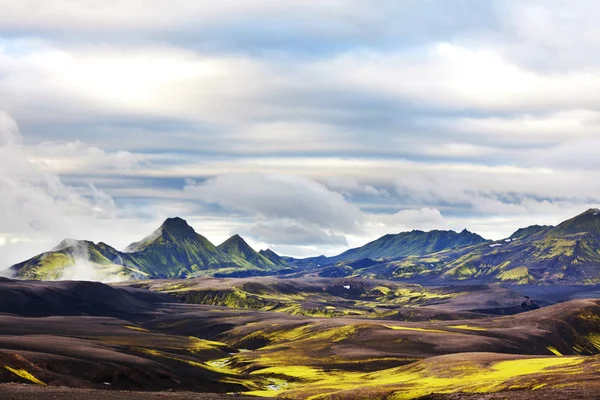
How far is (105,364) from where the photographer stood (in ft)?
589

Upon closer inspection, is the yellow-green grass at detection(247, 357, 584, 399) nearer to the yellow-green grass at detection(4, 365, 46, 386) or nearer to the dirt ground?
the dirt ground

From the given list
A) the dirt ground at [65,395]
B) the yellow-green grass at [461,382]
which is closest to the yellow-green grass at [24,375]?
the dirt ground at [65,395]

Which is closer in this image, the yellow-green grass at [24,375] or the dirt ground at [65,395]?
the dirt ground at [65,395]

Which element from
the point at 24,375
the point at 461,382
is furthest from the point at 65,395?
the point at 461,382

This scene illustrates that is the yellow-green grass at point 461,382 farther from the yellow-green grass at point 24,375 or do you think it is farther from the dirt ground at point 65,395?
the yellow-green grass at point 24,375

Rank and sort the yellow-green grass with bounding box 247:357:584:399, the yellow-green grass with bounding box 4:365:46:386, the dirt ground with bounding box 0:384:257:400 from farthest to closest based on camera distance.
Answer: the yellow-green grass with bounding box 247:357:584:399
the yellow-green grass with bounding box 4:365:46:386
the dirt ground with bounding box 0:384:257:400

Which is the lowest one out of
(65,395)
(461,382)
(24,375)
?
(461,382)

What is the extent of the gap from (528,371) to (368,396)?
48952mm

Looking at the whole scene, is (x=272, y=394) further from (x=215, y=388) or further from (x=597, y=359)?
(x=597, y=359)

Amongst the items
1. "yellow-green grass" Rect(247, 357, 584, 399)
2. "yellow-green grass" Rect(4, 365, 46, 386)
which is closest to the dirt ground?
"yellow-green grass" Rect(4, 365, 46, 386)

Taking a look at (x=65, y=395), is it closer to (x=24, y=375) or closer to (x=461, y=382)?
(x=24, y=375)

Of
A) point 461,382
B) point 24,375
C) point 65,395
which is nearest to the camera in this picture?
point 65,395

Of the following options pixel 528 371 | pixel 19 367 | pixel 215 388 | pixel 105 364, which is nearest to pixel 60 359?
pixel 105 364

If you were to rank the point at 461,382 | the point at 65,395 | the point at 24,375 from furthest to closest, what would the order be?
1. the point at 461,382
2. the point at 24,375
3. the point at 65,395
